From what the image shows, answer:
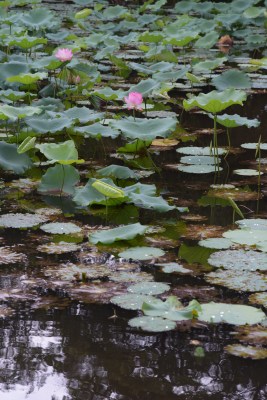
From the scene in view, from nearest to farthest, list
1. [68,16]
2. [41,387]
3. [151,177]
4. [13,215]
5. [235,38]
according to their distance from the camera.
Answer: [41,387], [13,215], [151,177], [235,38], [68,16]

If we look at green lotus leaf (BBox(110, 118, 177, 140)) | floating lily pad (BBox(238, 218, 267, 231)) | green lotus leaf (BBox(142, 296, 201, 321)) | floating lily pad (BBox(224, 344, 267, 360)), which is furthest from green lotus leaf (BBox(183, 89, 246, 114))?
floating lily pad (BBox(224, 344, 267, 360))

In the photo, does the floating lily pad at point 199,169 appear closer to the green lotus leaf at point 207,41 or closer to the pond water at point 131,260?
the pond water at point 131,260

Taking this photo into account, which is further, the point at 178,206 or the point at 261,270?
the point at 178,206

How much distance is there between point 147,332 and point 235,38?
6.31 meters

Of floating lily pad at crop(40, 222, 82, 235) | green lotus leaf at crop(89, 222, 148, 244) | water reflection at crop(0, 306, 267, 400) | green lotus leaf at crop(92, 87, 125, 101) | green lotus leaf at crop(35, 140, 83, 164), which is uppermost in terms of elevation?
green lotus leaf at crop(92, 87, 125, 101)

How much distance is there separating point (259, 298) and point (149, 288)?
265 millimetres

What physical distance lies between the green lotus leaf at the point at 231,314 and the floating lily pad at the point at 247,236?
0.44 m

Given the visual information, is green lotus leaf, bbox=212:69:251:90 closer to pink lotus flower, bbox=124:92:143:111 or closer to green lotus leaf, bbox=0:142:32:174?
pink lotus flower, bbox=124:92:143:111

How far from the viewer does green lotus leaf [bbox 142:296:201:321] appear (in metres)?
1.89

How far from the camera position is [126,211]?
2.73 meters

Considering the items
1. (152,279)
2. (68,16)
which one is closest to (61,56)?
(152,279)

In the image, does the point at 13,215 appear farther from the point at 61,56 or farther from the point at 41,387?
the point at 61,56

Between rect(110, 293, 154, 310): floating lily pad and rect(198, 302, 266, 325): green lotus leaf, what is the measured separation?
144 millimetres

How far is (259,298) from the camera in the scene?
2.04 m
